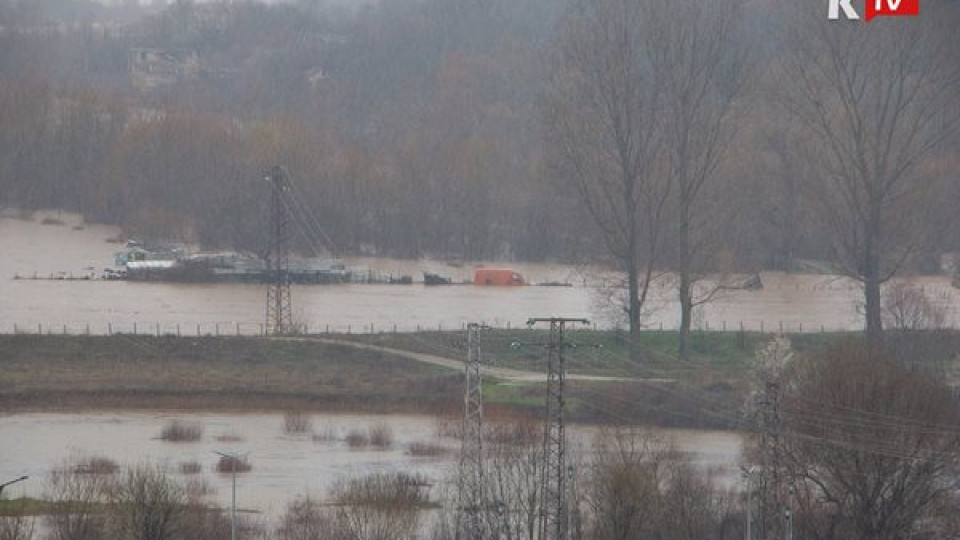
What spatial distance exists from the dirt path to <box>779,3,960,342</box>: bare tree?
113 inches

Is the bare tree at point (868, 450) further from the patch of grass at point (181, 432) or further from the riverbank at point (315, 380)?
the patch of grass at point (181, 432)

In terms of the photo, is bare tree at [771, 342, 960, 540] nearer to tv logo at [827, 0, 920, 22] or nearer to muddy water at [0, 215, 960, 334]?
tv logo at [827, 0, 920, 22]

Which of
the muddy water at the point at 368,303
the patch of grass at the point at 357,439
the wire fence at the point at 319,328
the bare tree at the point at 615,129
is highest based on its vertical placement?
the bare tree at the point at 615,129

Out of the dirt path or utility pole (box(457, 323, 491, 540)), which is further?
the dirt path

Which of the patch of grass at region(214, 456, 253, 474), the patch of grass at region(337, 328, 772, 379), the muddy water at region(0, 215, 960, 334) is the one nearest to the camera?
the patch of grass at region(214, 456, 253, 474)

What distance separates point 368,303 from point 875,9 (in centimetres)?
726

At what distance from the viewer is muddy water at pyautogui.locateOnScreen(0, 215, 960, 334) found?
2167 centimetres

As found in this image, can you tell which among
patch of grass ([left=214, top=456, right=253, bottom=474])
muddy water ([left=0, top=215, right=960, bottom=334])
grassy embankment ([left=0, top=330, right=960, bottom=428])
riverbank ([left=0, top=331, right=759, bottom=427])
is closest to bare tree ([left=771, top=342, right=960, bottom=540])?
grassy embankment ([left=0, top=330, right=960, bottom=428])

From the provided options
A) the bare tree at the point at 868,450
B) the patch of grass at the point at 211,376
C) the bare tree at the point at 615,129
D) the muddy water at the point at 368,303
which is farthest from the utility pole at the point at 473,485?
the muddy water at the point at 368,303

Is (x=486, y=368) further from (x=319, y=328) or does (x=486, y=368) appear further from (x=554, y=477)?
(x=554, y=477)

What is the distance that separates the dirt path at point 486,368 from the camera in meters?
18.3

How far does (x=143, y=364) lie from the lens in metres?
18.7

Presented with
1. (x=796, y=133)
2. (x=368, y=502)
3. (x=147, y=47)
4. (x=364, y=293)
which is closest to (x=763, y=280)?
(x=796, y=133)

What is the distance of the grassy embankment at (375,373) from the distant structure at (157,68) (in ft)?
99.0
